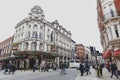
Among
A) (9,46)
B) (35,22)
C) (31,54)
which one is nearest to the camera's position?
(31,54)

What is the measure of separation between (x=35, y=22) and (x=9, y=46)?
56.9 feet

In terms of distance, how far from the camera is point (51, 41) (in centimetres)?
4278

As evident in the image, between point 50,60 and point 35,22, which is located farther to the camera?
point 50,60

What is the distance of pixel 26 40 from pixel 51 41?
361 inches

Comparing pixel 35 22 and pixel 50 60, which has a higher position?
pixel 35 22

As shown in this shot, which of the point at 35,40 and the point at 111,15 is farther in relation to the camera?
the point at 35,40

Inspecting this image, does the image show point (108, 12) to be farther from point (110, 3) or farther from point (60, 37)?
point (60, 37)

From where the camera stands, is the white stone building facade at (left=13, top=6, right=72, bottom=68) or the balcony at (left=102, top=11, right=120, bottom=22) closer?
the balcony at (left=102, top=11, right=120, bottom=22)

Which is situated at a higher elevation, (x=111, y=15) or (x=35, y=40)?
(x=111, y=15)

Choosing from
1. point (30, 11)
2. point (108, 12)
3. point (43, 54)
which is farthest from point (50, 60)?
point (108, 12)

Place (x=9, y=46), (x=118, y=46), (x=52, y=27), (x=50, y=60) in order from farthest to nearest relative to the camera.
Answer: (x=9, y=46)
(x=52, y=27)
(x=50, y=60)
(x=118, y=46)

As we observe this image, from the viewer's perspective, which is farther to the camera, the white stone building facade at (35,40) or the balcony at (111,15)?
the white stone building facade at (35,40)

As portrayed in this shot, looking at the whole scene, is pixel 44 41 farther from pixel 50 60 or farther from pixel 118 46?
pixel 118 46

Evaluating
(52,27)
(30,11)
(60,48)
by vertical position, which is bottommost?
(60,48)
